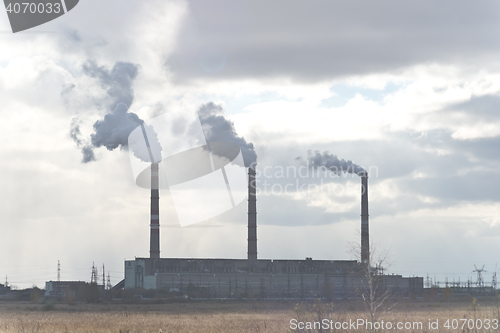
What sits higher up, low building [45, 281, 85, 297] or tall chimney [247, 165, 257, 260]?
tall chimney [247, 165, 257, 260]

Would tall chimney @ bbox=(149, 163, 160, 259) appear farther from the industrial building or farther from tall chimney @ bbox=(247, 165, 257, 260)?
tall chimney @ bbox=(247, 165, 257, 260)

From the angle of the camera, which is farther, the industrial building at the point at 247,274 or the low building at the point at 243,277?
the low building at the point at 243,277

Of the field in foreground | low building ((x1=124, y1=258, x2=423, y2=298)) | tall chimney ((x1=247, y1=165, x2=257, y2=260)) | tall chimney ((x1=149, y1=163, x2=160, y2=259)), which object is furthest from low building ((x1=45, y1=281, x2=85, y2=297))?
the field in foreground

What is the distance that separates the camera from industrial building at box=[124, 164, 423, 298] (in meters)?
67.5

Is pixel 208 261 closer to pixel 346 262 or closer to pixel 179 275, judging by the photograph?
pixel 179 275

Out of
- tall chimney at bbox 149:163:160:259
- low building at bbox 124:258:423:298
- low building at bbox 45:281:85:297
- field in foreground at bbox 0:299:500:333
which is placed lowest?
low building at bbox 45:281:85:297

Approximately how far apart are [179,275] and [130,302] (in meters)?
14.8

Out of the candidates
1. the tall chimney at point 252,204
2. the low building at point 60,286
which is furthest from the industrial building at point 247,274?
the low building at point 60,286

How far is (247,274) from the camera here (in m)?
71.4

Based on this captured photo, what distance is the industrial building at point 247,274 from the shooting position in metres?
67.5

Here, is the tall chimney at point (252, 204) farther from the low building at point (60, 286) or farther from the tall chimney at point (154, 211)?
the low building at point (60, 286)

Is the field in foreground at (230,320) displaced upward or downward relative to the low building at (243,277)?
upward

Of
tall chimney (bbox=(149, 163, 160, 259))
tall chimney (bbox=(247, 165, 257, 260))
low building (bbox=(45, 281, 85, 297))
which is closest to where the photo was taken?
tall chimney (bbox=(149, 163, 160, 259))

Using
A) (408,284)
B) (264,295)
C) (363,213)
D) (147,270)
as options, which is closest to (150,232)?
(147,270)
